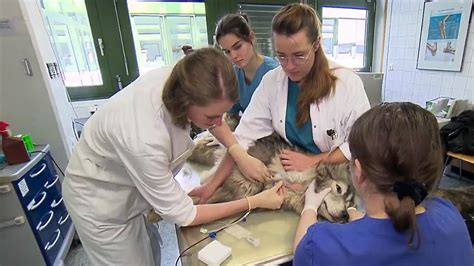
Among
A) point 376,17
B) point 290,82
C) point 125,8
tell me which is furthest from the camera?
point 376,17

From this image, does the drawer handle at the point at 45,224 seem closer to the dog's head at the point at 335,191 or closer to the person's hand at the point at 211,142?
the person's hand at the point at 211,142

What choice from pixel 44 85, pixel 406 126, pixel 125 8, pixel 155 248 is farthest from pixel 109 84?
pixel 406 126

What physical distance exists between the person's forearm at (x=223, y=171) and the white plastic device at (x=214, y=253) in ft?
1.05

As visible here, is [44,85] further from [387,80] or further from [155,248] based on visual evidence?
[387,80]

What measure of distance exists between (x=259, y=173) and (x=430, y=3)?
3.39 m

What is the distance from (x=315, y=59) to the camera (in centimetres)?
107

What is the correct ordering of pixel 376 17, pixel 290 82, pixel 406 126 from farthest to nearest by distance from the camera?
pixel 376 17
pixel 290 82
pixel 406 126

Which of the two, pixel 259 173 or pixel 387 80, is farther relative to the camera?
pixel 387 80

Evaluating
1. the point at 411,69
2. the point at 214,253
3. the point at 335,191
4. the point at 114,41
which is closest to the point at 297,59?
the point at 335,191

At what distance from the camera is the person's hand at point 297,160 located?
1055 millimetres

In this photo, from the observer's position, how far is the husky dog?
2.90ft

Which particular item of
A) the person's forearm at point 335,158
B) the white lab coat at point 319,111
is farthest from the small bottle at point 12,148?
the person's forearm at point 335,158

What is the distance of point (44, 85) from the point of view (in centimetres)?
173

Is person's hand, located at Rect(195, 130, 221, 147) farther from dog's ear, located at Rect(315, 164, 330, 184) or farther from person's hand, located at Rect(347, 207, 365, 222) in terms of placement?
person's hand, located at Rect(347, 207, 365, 222)
